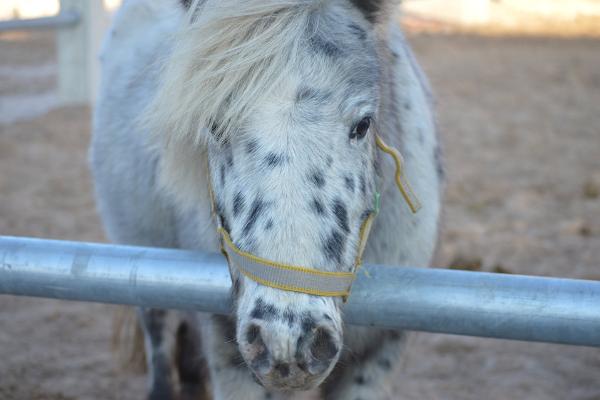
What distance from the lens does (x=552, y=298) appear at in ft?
4.47

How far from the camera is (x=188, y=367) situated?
3578 millimetres

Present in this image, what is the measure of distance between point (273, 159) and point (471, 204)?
3.86 m

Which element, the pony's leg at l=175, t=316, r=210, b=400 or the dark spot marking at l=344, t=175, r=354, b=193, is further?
the pony's leg at l=175, t=316, r=210, b=400

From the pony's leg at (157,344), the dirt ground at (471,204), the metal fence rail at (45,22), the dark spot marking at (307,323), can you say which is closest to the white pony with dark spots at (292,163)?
the dark spot marking at (307,323)

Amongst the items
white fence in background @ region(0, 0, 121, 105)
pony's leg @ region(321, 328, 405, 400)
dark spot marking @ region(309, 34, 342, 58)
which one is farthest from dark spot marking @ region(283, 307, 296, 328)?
white fence in background @ region(0, 0, 121, 105)

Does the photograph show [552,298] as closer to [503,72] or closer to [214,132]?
[214,132]

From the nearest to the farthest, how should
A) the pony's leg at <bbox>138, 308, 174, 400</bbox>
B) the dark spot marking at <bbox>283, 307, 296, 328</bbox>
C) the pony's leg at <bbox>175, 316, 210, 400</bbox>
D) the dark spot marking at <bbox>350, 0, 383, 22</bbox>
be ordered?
the dark spot marking at <bbox>283, 307, 296, 328</bbox>, the dark spot marking at <bbox>350, 0, 383, 22</bbox>, the pony's leg at <bbox>138, 308, 174, 400</bbox>, the pony's leg at <bbox>175, 316, 210, 400</bbox>

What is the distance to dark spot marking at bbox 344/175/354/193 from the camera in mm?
1708

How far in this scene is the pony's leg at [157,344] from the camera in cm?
336

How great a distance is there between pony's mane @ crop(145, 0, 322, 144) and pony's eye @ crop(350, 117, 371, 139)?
21cm

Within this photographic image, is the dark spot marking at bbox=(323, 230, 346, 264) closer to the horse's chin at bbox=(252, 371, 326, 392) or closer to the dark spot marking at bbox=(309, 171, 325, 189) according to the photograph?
the dark spot marking at bbox=(309, 171, 325, 189)

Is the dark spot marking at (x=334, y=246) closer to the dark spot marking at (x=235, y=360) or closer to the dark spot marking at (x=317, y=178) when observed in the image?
the dark spot marking at (x=317, y=178)

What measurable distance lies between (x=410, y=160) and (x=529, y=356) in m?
1.53

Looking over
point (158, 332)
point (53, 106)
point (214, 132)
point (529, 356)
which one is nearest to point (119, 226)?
point (158, 332)
